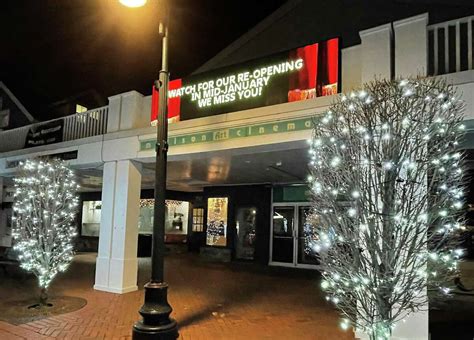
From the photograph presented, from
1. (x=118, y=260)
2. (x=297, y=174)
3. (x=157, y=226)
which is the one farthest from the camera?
(x=297, y=174)

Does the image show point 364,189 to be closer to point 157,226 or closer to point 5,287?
point 157,226

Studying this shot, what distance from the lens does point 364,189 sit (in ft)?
12.4

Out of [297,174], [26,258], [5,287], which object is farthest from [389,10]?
[5,287]

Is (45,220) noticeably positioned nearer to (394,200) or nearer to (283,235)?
(394,200)

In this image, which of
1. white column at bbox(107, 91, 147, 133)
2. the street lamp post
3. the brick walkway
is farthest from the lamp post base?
Result: white column at bbox(107, 91, 147, 133)

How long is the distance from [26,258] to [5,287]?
7.01ft

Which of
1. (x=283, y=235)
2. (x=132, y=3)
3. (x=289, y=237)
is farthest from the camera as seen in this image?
(x=283, y=235)

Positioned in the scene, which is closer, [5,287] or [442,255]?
[442,255]

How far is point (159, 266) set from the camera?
200 inches

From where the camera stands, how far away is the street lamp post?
15.8 ft

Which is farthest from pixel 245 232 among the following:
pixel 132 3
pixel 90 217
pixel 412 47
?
pixel 132 3

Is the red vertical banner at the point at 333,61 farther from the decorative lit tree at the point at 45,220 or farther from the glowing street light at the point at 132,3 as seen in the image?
the decorative lit tree at the point at 45,220

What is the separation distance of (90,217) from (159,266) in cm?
1659

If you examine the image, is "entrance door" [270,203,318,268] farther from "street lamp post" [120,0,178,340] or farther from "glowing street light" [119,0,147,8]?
"glowing street light" [119,0,147,8]
